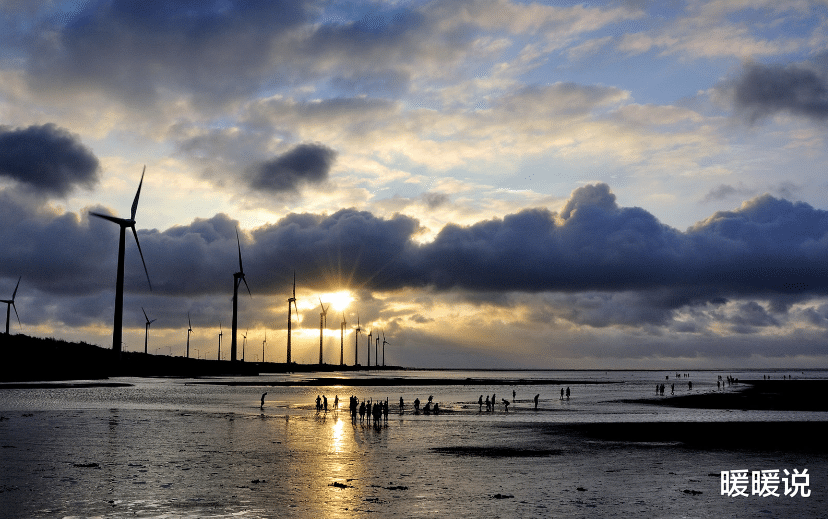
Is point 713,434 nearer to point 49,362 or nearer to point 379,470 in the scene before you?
point 379,470

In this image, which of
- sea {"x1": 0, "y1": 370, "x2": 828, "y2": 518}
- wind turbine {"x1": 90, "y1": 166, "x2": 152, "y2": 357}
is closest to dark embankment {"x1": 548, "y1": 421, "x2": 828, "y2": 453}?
sea {"x1": 0, "y1": 370, "x2": 828, "y2": 518}

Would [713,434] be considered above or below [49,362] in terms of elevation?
below

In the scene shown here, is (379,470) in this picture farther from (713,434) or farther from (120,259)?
(120,259)

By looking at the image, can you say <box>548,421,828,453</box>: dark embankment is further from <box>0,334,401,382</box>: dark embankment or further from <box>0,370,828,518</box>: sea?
<box>0,334,401,382</box>: dark embankment

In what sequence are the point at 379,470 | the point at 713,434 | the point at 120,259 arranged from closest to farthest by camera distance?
the point at 379,470 < the point at 713,434 < the point at 120,259

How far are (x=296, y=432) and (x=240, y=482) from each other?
21.4 metres

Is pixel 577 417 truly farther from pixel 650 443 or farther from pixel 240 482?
pixel 240 482

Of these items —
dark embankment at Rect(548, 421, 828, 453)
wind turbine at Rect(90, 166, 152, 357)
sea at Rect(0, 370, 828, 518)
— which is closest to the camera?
sea at Rect(0, 370, 828, 518)

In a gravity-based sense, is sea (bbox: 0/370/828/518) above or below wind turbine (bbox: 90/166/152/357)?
below

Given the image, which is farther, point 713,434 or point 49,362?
point 49,362

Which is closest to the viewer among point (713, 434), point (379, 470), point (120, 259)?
point (379, 470)

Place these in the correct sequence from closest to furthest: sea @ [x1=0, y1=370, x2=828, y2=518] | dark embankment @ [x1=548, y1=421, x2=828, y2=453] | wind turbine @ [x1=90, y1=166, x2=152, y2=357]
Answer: sea @ [x1=0, y1=370, x2=828, y2=518] < dark embankment @ [x1=548, y1=421, x2=828, y2=453] < wind turbine @ [x1=90, y1=166, x2=152, y2=357]

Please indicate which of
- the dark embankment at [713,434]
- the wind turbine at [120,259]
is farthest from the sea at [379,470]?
the wind turbine at [120,259]

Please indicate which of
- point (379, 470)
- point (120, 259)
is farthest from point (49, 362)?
point (379, 470)
